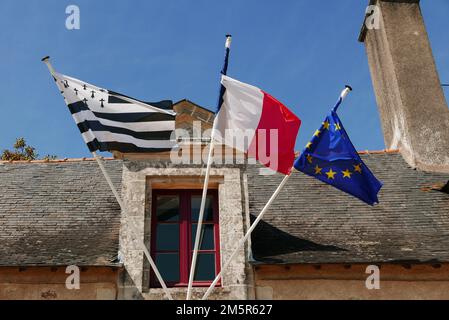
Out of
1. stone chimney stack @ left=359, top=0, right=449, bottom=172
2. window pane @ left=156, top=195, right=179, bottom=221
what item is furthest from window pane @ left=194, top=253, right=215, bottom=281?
stone chimney stack @ left=359, top=0, right=449, bottom=172

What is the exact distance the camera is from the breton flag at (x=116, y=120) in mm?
5945

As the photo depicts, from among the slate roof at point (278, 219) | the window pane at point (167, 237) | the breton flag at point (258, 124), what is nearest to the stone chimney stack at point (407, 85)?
the slate roof at point (278, 219)

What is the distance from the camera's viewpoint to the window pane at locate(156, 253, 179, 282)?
650 centimetres

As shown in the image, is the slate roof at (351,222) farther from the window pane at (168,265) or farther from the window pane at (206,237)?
the window pane at (168,265)

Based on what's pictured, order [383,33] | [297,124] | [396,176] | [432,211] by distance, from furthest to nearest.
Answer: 1. [383,33]
2. [396,176]
3. [432,211]
4. [297,124]

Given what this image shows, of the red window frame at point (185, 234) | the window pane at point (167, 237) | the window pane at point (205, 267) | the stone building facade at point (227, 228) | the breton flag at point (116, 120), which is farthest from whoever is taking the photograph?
the window pane at point (167, 237)

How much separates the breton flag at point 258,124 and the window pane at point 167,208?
4.79ft

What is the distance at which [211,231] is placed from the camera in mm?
6906

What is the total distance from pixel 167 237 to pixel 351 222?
101 inches

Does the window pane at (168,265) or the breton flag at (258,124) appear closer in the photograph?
the breton flag at (258,124)

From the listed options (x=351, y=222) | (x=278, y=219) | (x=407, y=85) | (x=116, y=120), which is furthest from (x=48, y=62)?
(x=407, y=85)
